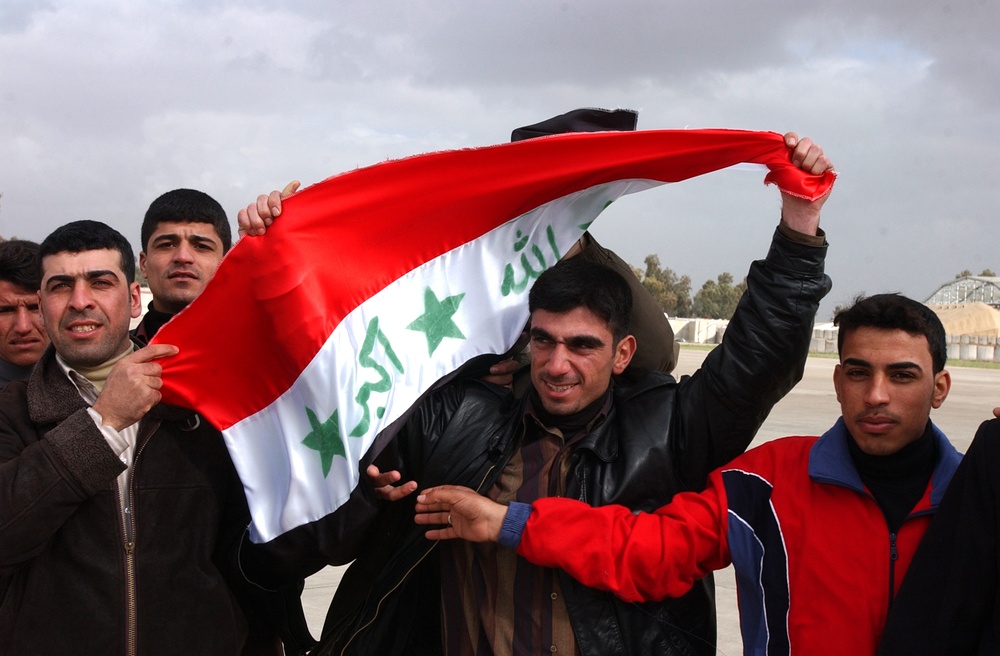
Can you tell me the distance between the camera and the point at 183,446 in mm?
3121

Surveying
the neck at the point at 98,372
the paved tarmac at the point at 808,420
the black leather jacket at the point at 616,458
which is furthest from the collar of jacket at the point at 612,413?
the paved tarmac at the point at 808,420

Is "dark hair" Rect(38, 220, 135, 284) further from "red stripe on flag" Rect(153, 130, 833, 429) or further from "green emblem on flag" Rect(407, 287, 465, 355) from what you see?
"green emblem on flag" Rect(407, 287, 465, 355)

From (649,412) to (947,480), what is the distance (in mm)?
880

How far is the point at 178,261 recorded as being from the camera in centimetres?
395

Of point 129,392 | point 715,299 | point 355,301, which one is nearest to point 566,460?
point 355,301

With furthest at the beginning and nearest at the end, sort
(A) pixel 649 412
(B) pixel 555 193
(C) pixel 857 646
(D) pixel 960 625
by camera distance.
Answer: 1. (B) pixel 555 193
2. (A) pixel 649 412
3. (C) pixel 857 646
4. (D) pixel 960 625

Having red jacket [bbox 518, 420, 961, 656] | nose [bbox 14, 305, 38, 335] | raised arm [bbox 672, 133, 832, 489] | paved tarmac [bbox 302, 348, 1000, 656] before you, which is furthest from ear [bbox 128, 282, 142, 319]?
paved tarmac [bbox 302, 348, 1000, 656]

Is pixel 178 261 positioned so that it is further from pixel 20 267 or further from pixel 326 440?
pixel 326 440

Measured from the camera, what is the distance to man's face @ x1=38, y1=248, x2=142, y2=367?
300cm

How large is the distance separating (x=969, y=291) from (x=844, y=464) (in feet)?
367

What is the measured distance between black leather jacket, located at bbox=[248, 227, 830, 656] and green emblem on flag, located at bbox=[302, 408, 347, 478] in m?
0.20

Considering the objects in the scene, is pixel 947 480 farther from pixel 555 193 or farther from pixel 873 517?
pixel 555 193

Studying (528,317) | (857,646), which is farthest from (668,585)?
(528,317)

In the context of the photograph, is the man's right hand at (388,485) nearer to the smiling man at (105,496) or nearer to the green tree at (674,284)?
the smiling man at (105,496)
